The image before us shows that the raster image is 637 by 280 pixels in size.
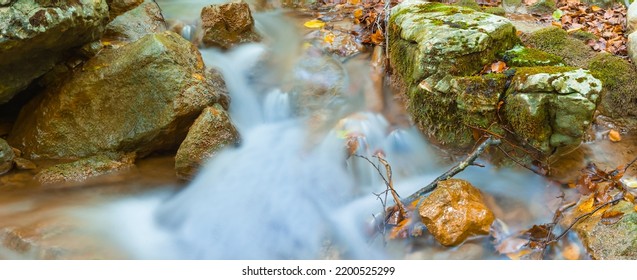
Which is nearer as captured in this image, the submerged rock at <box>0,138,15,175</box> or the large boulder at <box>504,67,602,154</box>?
the large boulder at <box>504,67,602,154</box>

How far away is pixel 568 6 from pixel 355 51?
3457 millimetres

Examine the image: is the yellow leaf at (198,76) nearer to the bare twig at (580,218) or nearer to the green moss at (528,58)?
the green moss at (528,58)

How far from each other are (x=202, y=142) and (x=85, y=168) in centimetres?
126

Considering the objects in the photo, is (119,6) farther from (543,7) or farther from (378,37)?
(543,7)

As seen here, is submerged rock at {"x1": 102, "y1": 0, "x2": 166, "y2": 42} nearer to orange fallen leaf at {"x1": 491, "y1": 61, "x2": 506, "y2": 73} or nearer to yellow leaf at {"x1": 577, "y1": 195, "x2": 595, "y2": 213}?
orange fallen leaf at {"x1": 491, "y1": 61, "x2": 506, "y2": 73}

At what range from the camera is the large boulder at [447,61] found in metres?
4.10

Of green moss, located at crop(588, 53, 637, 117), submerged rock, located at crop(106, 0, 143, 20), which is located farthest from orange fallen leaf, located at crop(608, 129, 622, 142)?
submerged rock, located at crop(106, 0, 143, 20)

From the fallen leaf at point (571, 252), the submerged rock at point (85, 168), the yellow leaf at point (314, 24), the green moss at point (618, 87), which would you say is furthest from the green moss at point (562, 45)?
the submerged rock at point (85, 168)

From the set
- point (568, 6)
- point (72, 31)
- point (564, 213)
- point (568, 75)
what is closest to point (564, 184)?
point (564, 213)

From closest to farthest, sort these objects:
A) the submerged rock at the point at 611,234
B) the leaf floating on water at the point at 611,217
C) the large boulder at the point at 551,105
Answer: the submerged rock at the point at 611,234, the leaf floating on water at the point at 611,217, the large boulder at the point at 551,105

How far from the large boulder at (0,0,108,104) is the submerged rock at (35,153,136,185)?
3.12ft

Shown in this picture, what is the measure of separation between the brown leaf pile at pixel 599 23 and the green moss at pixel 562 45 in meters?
0.28

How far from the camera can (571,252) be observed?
3.20 meters

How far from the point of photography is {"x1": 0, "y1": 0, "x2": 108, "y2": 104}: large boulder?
3.68 meters
